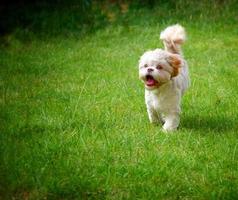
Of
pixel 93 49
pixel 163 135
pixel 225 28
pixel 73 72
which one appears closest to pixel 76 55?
pixel 93 49

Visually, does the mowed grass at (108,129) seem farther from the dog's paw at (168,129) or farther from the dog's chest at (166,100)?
the dog's chest at (166,100)

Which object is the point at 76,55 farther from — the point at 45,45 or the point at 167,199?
the point at 167,199

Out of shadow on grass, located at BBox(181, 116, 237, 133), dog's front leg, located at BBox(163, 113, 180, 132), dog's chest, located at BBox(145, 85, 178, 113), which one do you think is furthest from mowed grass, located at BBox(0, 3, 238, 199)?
dog's chest, located at BBox(145, 85, 178, 113)

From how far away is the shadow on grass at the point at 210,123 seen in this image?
7016mm

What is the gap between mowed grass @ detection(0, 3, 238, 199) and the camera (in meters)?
5.29

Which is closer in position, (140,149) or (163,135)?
(140,149)

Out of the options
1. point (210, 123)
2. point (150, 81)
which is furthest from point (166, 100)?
point (210, 123)

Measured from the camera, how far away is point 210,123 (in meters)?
7.28

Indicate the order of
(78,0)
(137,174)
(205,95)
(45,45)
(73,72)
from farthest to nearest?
(78,0) → (45,45) → (73,72) → (205,95) → (137,174)

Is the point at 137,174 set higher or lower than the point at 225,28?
higher

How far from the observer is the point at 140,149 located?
6.21 m

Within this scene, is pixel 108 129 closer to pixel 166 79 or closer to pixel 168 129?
pixel 168 129

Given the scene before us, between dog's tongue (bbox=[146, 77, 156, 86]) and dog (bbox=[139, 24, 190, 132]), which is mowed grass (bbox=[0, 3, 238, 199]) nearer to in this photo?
dog (bbox=[139, 24, 190, 132])

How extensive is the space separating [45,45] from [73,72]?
2.34 meters
